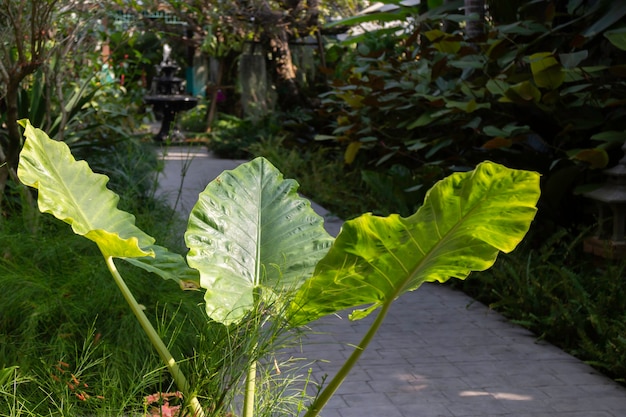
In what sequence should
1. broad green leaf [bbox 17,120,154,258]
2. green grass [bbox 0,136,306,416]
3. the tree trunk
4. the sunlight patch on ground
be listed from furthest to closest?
the tree trunk, the sunlight patch on ground, green grass [bbox 0,136,306,416], broad green leaf [bbox 17,120,154,258]

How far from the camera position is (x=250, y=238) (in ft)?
8.73

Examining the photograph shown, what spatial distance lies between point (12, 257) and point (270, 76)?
44.4 ft

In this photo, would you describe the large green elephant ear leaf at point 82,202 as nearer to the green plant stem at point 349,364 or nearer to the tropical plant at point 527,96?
the green plant stem at point 349,364

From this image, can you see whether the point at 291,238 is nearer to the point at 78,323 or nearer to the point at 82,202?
the point at 82,202

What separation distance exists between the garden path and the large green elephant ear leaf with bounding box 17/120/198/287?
31.3 inches

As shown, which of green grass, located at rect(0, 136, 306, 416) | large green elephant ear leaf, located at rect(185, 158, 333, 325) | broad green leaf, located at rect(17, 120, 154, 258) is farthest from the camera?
green grass, located at rect(0, 136, 306, 416)

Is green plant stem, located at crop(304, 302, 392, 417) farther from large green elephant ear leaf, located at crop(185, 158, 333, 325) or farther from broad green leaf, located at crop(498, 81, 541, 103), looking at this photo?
broad green leaf, located at crop(498, 81, 541, 103)

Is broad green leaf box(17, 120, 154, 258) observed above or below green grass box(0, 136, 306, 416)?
above

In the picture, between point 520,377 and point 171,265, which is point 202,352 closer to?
point 171,265

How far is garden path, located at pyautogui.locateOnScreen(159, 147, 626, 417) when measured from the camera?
3738 millimetres

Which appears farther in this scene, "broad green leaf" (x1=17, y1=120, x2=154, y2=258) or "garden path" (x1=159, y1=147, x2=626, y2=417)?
"garden path" (x1=159, y1=147, x2=626, y2=417)

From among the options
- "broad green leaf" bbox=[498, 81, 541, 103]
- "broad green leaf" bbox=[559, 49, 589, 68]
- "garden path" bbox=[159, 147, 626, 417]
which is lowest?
"garden path" bbox=[159, 147, 626, 417]

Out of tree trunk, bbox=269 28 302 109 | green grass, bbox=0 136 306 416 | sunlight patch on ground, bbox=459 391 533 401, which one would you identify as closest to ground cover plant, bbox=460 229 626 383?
sunlight patch on ground, bbox=459 391 533 401

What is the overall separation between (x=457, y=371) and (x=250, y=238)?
2.00 metres
